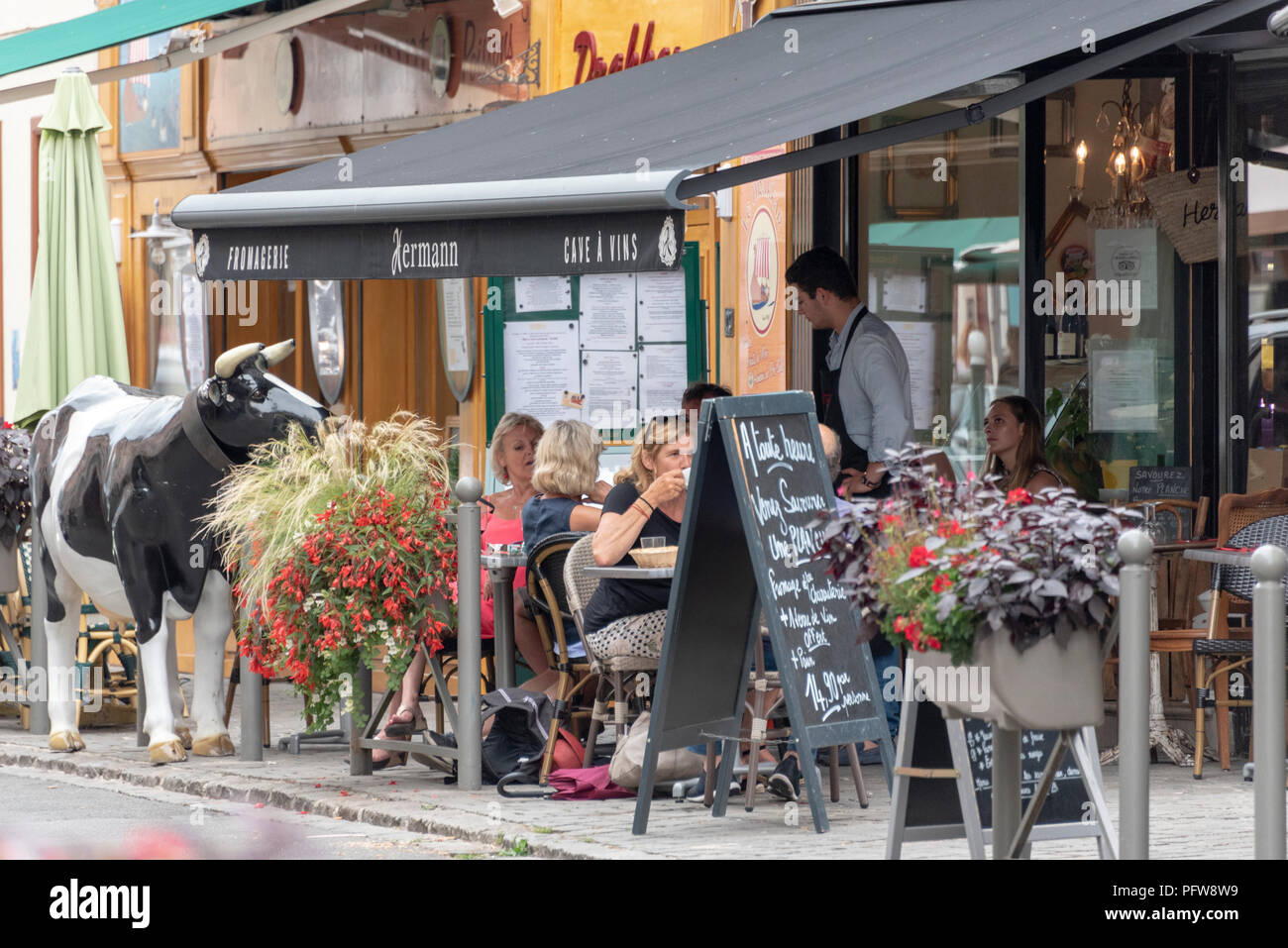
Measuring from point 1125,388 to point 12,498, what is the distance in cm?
580

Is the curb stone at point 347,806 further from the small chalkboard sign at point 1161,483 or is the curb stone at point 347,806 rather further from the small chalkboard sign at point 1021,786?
the small chalkboard sign at point 1161,483

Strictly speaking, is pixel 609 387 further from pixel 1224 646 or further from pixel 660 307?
pixel 1224 646

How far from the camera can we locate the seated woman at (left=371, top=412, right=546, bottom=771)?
8.79m

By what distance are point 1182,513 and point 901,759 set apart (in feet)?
14.8

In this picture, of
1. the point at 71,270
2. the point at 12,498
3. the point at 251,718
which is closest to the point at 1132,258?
the point at 251,718

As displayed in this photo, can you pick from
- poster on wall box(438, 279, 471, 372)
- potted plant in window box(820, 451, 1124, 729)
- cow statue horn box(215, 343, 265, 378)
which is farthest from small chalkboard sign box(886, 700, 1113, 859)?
poster on wall box(438, 279, 471, 372)

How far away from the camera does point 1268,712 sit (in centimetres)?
489

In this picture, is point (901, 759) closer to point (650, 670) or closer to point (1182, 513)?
point (650, 670)

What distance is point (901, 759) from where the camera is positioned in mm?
5625

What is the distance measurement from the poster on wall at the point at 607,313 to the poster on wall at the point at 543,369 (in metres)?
0.10

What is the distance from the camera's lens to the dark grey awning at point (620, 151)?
6871 mm

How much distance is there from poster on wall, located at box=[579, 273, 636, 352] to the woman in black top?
3.25 meters

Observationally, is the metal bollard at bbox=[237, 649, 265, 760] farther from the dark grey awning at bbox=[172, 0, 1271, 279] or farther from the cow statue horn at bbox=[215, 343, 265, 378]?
the dark grey awning at bbox=[172, 0, 1271, 279]
